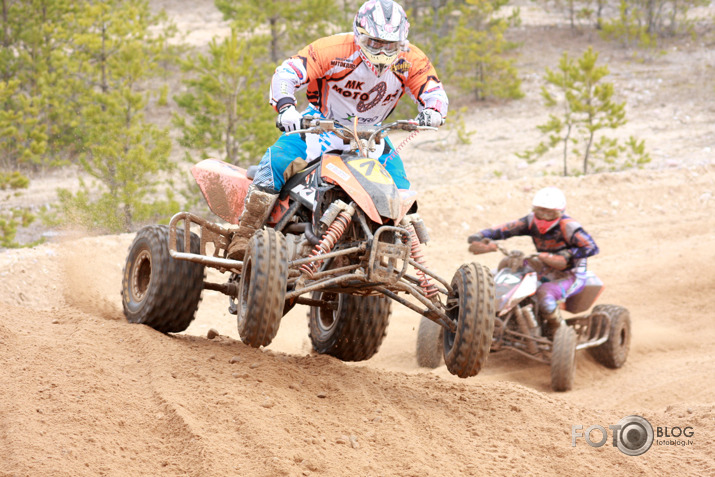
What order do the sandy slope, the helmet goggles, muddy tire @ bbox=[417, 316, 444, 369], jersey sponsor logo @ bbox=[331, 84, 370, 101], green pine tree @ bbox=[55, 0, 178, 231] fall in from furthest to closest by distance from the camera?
green pine tree @ bbox=[55, 0, 178, 231]
muddy tire @ bbox=[417, 316, 444, 369]
jersey sponsor logo @ bbox=[331, 84, 370, 101]
the helmet goggles
the sandy slope

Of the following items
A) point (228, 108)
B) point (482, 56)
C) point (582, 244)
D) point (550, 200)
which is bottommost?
point (582, 244)

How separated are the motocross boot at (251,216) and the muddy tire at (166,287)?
378 mm

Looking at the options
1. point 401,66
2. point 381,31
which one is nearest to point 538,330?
point 401,66

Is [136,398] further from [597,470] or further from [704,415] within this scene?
[704,415]

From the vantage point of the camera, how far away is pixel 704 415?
5.49m

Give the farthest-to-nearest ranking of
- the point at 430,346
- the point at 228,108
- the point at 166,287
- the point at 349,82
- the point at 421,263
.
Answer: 1. the point at 228,108
2. the point at 430,346
3. the point at 166,287
4. the point at 349,82
5. the point at 421,263

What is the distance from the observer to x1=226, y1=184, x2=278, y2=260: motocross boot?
5.67 m

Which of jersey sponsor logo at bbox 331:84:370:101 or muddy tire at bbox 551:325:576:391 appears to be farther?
muddy tire at bbox 551:325:576:391

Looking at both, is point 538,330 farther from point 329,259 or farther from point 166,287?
point 166,287

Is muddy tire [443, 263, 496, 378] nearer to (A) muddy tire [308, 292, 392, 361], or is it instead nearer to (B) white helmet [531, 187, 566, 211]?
(A) muddy tire [308, 292, 392, 361]

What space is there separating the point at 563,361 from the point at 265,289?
13.6 feet

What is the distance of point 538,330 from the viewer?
8.28m

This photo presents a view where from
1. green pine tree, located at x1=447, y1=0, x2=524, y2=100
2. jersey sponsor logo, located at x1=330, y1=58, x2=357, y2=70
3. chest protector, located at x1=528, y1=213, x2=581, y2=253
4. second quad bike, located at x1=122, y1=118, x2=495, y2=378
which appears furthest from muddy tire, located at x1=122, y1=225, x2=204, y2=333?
green pine tree, located at x1=447, y1=0, x2=524, y2=100
